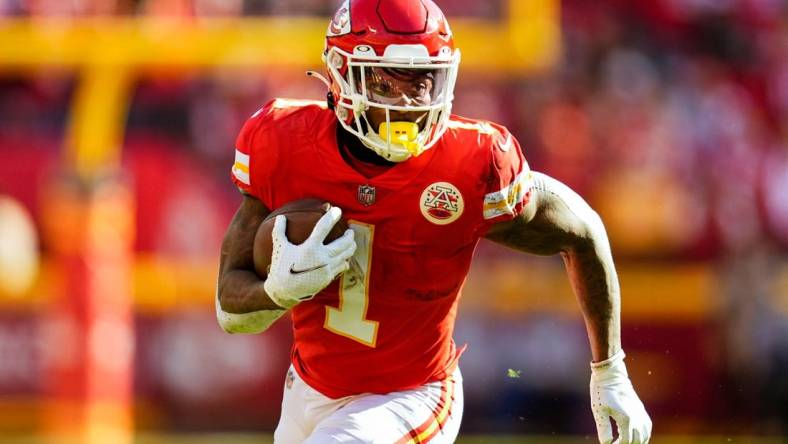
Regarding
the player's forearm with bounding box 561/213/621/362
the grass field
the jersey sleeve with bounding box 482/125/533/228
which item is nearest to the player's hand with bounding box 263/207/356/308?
the jersey sleeve with bounding box 482/125/533/228

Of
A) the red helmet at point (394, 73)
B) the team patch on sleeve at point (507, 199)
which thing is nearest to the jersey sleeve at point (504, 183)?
the team patch on sleeve at point (507, 199)

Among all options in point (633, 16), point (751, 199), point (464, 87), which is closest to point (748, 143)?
point (751, 199)

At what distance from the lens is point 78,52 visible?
754 cm

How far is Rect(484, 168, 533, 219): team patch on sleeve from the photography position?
310cm

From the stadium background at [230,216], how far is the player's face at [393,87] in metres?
4.35

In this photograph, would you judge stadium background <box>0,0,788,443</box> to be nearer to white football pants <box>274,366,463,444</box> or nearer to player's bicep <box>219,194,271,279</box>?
white football pants <box>274,366,463,444</box>

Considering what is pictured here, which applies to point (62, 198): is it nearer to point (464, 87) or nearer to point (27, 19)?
point (27, 19)

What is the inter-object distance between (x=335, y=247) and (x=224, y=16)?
5036mm

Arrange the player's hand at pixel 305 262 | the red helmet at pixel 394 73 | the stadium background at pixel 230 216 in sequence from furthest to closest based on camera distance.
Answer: the stadium background at pixel 230 216 < the red helmet at pixel 394 73 < the player's hand at pixel 305 262

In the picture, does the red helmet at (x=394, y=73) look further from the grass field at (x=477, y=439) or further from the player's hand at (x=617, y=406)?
→ the grass field at (x=477, y=439)

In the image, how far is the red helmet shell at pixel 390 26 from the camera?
3086 millimetres

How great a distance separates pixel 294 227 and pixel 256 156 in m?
0.25

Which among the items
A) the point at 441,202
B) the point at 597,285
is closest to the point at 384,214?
the point at 441,202

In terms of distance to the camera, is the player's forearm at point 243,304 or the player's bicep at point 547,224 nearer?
the player's forearm at point 243,304
